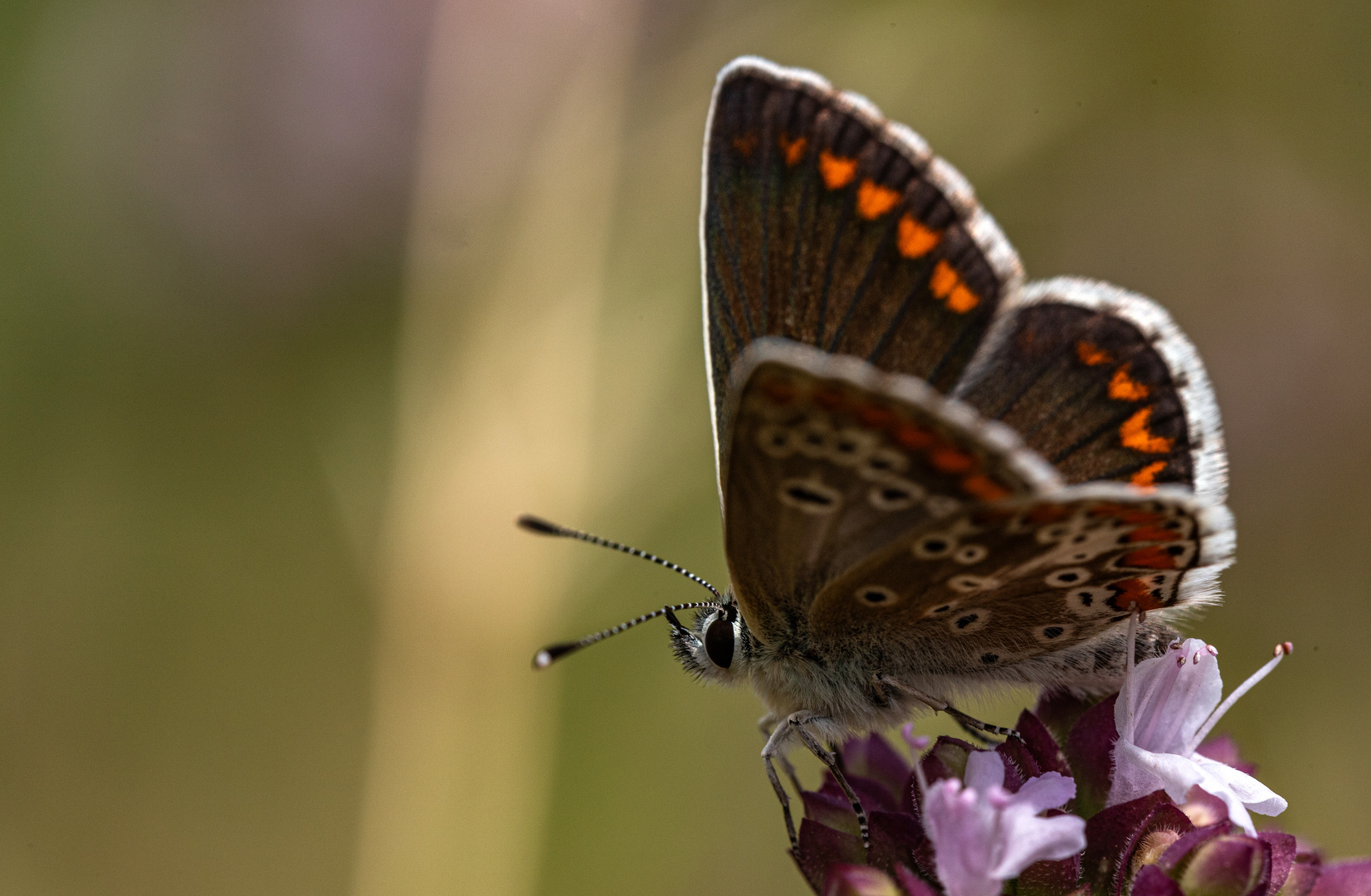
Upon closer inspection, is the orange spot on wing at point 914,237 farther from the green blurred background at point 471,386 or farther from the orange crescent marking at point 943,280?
the green blurred background at point 471,386

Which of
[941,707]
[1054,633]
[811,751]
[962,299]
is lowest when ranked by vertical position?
[811,751]

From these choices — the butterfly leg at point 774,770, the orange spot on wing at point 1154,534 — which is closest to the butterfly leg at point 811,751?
A: the butterfly leg at point 774,770

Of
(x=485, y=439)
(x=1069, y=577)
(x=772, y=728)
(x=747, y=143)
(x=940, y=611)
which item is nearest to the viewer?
(x=1069, y=577)

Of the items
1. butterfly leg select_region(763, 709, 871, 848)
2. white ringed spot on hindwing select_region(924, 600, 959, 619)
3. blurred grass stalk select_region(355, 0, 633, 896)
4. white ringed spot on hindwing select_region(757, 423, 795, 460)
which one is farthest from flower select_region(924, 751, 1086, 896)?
blurred grass stalk select_region(355, 0, 633, 896)

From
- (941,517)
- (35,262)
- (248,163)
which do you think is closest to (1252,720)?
(941,517)

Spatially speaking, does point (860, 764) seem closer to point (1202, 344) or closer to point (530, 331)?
point (530, 331)

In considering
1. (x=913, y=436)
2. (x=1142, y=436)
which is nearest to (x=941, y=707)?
(x=1142, y=436)

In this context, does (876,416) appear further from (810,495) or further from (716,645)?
(716,645)
